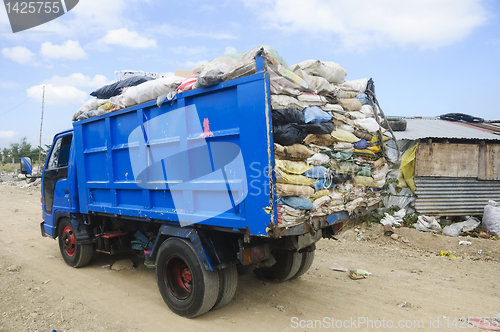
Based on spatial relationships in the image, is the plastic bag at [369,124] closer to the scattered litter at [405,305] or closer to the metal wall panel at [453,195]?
the scattered litter at [405,305]

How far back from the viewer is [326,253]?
610 centimetres

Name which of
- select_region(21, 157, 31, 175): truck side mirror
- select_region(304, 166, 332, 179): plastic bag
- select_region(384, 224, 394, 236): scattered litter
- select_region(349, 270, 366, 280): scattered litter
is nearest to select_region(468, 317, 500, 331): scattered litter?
select_region(349, 270, 366, 280): scattered litter

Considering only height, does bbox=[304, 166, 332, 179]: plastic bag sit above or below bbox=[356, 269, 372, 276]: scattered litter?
above

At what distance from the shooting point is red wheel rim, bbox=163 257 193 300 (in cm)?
364

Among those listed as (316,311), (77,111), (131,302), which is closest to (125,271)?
(131,302)

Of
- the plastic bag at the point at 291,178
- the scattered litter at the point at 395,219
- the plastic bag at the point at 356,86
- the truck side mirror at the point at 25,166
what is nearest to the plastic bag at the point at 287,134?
the plastic bag at the point at 291,178

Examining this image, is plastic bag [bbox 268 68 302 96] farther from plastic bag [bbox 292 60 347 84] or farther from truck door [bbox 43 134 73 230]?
truck door [bbox 43 134 73 230]

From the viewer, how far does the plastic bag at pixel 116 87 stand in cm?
462

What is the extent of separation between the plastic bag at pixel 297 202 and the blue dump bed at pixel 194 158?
0.51ft

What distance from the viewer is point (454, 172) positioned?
8258mm

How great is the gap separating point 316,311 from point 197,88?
2.66m

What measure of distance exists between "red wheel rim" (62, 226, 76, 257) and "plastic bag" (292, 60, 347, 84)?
14.5 ft

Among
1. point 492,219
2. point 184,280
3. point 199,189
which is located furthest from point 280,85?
point 492,219

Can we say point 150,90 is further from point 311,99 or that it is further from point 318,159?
point 318,159
